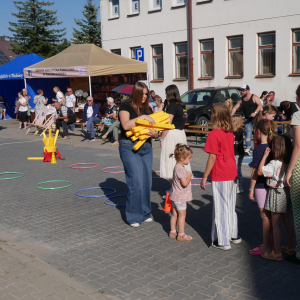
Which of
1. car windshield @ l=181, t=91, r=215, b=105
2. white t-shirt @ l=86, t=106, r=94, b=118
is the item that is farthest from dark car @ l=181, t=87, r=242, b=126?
white t-shirt @ l=86, t=106, r=94, b=118

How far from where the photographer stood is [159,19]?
76.8 feet

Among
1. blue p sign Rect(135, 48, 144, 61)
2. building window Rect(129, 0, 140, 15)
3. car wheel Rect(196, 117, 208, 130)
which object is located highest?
building window Rect(129, 0, 140, 15)

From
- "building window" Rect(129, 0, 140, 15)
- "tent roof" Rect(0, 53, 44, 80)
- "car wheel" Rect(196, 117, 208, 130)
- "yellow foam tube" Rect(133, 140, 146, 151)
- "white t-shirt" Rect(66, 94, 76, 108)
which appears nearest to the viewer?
"yellow foam tube" Rect(133, 140, 146, 151)

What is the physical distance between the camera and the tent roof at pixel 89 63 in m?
18.5

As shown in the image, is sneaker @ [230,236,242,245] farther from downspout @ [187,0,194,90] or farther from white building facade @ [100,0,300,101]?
downspout @ [187,0,194,90]

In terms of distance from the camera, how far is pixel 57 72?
19656 mm

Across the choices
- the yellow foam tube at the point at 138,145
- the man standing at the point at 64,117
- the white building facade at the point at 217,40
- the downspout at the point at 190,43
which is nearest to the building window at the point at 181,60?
the white building facade at the point at 217,40

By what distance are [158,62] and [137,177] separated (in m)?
19.0

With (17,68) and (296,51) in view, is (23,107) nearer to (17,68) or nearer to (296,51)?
(17,68)

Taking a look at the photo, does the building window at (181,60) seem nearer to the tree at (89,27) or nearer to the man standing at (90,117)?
the man standing at (90,117)

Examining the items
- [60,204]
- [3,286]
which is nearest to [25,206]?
[60,204]

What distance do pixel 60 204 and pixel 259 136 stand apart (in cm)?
392

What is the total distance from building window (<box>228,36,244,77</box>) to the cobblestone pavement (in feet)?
40.8

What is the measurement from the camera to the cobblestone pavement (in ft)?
13.8
